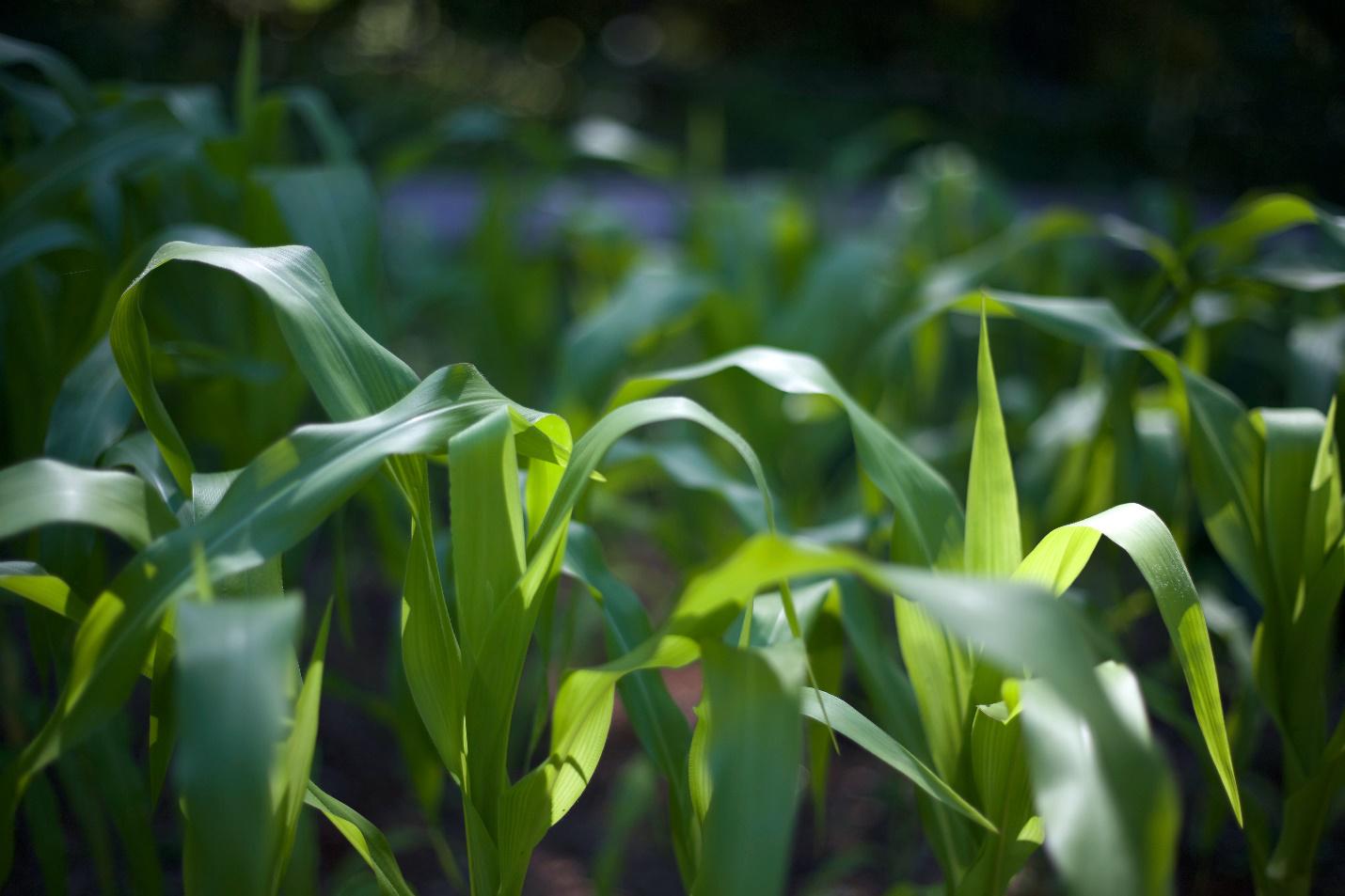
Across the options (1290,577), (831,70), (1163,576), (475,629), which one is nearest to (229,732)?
(475,629)

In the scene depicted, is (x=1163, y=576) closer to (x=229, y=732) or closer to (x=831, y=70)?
(x=229, y=732)

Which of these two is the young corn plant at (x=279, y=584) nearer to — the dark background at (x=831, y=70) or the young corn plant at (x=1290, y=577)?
the young corn plant at (x=1290, y=577)

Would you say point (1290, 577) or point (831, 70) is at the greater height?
point (831, 70)

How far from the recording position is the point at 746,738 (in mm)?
337

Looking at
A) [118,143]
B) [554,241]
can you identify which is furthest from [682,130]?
[118,143]

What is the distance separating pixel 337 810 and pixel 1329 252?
0.86 m

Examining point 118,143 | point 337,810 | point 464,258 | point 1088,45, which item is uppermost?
point 1088,45

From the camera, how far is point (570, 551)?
52 cm

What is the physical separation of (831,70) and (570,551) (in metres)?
5.29

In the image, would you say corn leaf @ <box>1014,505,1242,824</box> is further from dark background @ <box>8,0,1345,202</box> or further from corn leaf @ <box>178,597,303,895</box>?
dark background @ <box>8,0,1345,202</box>

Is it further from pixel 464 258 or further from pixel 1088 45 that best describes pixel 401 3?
pixel 464 258

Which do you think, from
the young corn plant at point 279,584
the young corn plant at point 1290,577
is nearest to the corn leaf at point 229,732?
the young corn plant at point 279,584

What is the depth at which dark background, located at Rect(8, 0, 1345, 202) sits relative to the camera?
1.39 m

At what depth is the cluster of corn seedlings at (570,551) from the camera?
315 millimetres
